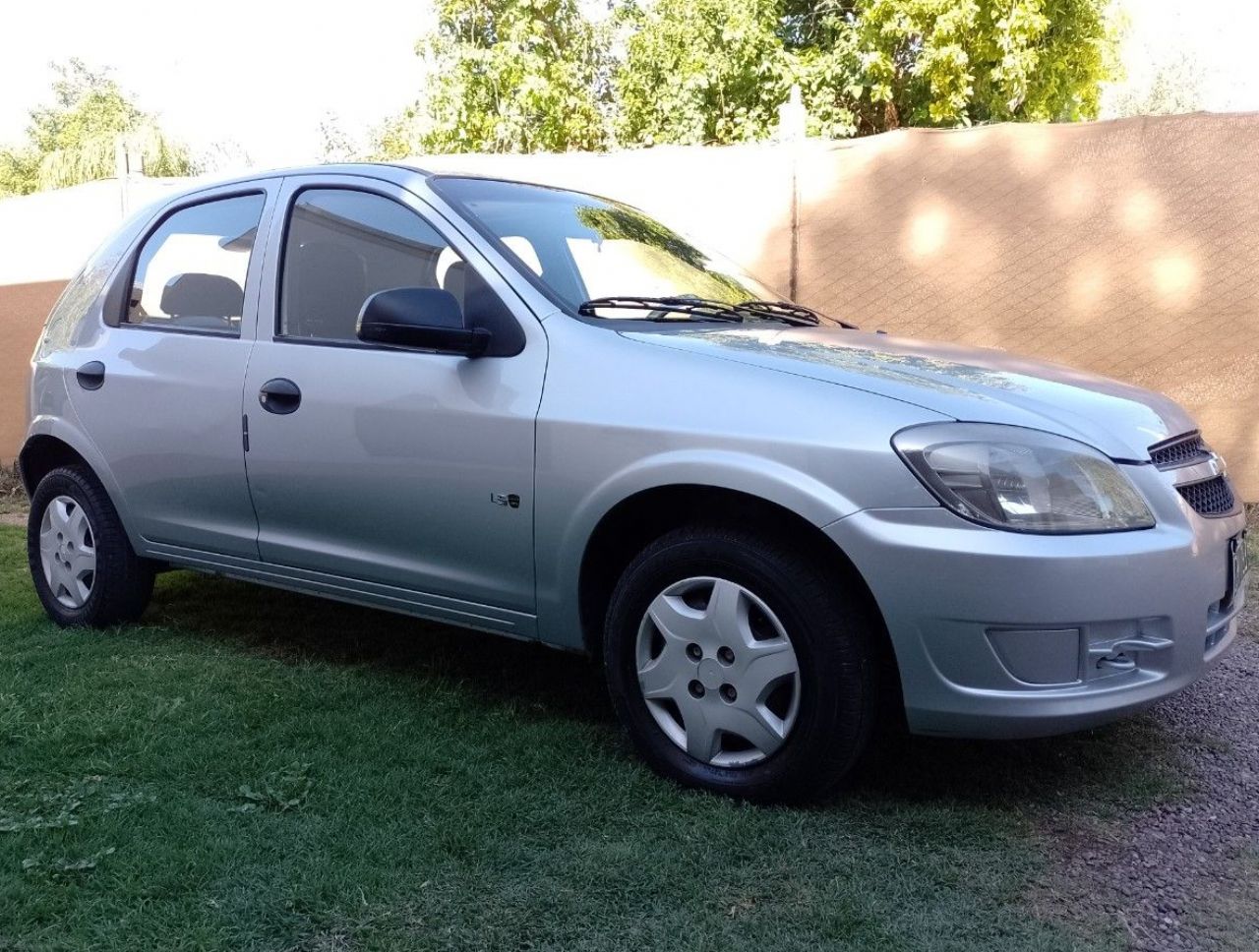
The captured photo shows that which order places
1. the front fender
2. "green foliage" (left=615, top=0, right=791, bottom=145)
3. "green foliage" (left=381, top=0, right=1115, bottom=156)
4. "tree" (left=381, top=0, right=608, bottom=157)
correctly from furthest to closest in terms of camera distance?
"tree" (left=381, top=0, right=608, bottom=157) < "green foliage" (left=615, top=0, right=791, bottom=145) < "green foliage" (left=381, top=0, right=1115, bottom=156) < the front fender

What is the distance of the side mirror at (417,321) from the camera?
321cm

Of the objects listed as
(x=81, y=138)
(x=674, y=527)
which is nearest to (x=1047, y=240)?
(x=674, y=527)

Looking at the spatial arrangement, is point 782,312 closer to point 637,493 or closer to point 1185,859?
point 637,493

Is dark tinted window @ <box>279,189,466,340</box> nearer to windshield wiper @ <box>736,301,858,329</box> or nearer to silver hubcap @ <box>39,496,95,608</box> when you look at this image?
windshield wiper @ <box>736,301,858,329</box>

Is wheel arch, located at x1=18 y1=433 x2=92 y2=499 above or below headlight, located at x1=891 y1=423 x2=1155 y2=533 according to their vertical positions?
below

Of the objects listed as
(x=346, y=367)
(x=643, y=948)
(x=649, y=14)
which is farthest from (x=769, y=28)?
(x=643, y=948)

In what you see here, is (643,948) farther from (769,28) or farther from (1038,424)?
(769,28)

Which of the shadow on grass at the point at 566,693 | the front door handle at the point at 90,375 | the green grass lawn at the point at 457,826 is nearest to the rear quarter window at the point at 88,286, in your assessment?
the front door handle at the point at 90,375

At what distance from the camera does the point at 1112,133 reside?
6281 millimetres

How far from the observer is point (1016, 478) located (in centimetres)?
263

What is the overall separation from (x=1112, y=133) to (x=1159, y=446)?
4.00 m

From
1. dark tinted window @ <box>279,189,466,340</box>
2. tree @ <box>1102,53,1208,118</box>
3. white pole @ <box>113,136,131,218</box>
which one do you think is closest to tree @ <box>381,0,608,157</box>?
white pole @ <box>113,136,131,218</box>

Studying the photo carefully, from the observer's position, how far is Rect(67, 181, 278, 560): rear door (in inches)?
155

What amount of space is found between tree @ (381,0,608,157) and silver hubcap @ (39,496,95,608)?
16878 mm
